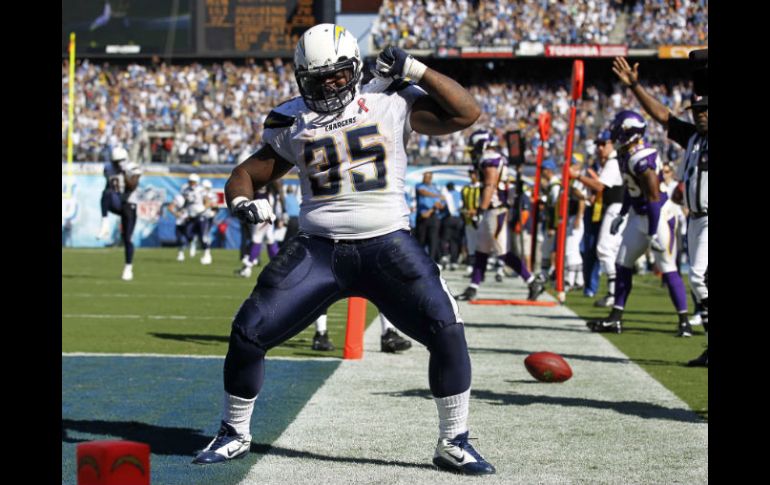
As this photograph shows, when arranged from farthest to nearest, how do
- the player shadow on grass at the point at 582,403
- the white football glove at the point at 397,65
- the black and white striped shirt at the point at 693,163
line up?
the black and white striped shirt at the point at 693,163 → the player shadow on grass at the point at 582,403 → the white football glove at the point at 397,65

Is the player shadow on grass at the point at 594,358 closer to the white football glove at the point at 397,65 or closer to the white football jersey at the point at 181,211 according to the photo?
the white football glove at the point at 397,65

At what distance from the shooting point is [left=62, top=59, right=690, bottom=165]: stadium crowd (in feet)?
119

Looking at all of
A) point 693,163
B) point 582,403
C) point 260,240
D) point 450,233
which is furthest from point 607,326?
point 450,233

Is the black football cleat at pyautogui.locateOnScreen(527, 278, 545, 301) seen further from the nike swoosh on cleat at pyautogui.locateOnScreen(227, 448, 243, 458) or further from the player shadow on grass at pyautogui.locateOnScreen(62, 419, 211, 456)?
the nike swoosh on cleat at pyautogui.locateOnScreen(227, 448, 243, 458)

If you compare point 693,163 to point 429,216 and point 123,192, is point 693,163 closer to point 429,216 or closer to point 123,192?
point 123,192

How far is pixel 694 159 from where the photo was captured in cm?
833

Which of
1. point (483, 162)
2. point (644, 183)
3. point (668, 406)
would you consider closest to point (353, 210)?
point (668, 406)

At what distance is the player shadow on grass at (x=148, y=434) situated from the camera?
205 inches

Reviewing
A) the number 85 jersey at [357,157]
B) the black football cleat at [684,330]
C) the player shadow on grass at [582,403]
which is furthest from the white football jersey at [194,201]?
the number 85 jersey at [357,157]

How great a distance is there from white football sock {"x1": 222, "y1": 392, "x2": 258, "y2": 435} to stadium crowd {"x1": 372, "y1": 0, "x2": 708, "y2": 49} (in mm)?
37162

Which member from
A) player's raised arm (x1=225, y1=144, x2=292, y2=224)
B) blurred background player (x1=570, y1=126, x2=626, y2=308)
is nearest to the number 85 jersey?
player's raised arm (x1=225, y1=144, x2=292, y2=224)
